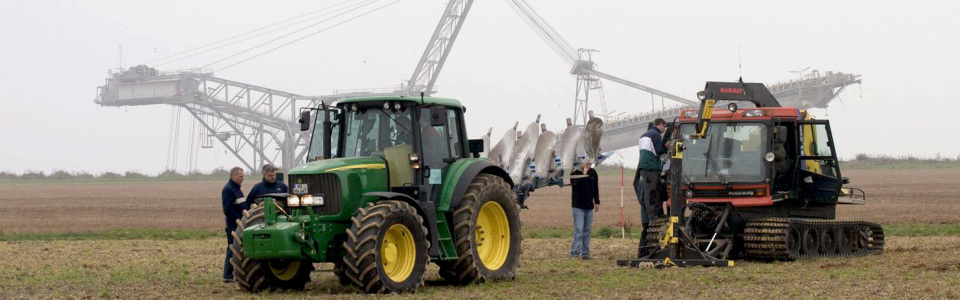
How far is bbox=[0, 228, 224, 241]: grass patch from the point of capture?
25.1 meters

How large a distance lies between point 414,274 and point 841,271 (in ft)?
17.5

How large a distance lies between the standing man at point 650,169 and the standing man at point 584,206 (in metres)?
0.73

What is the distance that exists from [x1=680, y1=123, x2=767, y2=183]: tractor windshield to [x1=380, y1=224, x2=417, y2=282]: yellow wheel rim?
5.90 metres

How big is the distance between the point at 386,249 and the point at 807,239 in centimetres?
744

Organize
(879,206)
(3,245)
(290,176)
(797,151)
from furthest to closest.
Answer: (879,206) < (3,245) < (797,151) < (290,176)

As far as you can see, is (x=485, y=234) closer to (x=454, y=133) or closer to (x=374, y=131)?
(x=454, y=133)

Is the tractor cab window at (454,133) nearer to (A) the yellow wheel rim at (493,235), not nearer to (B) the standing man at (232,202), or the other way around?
(A) the yellow wheel rim at (493,235)

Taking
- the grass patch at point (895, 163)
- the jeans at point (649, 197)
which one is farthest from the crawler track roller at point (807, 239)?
the grass patch at point (895, 163)

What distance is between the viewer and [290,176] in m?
12.8

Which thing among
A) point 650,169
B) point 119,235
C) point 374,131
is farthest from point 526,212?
point 374,131

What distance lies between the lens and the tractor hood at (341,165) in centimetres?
1266

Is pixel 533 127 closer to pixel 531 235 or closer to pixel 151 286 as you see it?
pixel 531 235

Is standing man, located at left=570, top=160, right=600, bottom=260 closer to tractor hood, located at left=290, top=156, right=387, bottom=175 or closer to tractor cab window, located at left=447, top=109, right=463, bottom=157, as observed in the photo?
tractor cab window, located at left=447, top=109, right=463, bottom=157

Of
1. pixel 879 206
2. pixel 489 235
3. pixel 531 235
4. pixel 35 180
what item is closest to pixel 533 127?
pixel 531 235
